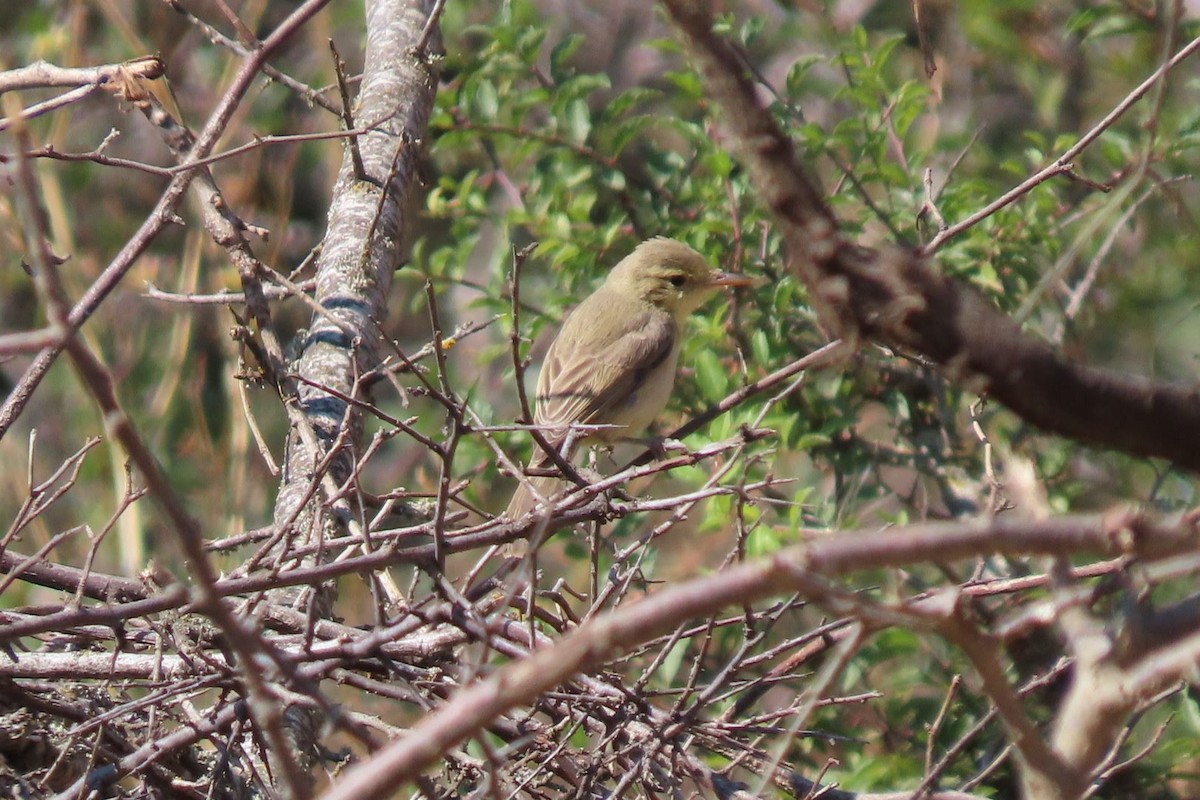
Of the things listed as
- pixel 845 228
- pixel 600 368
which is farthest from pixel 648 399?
pixel 845 228

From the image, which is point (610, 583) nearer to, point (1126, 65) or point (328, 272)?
point (328, 272)

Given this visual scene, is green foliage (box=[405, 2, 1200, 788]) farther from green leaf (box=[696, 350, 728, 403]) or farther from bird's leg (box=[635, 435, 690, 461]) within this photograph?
bird's leg (box=[635, 435, 690, 461])

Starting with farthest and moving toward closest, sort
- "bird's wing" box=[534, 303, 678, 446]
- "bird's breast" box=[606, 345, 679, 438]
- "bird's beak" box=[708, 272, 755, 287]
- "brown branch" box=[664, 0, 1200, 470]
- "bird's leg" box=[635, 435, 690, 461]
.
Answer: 1. "bird's wing" box=[534, 303, 678, 446]
2. "bird's breast" box=[606, 345, 679, 438]
3. "bird's beak" box=[708, 272, 755, 287]
4. "bird's leg" box=[635, 435, 690, 461]
5. "brown branch" box=[664, 0, 1200, 470]

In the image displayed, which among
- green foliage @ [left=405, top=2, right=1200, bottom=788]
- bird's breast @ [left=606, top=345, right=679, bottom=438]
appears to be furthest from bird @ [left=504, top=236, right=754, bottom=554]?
green foliage @ [left=405, top=2, right=1200, bottom=788]

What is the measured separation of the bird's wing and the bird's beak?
1.68 ft

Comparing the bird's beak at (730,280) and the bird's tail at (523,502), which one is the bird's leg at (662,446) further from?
the bird's beak at (730,280)

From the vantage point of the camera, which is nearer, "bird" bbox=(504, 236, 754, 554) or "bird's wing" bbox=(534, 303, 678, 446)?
"bird" bbox=(504, 236, 754, 554)

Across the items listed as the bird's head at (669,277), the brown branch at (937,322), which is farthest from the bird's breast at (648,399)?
the brown branch at (937,322)

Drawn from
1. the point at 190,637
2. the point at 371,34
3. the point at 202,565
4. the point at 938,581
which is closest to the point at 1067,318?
the point at 938,581

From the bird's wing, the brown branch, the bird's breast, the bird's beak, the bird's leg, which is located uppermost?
the bird's wing

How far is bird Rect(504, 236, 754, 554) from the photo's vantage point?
554cm

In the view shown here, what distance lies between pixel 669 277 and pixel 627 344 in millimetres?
361

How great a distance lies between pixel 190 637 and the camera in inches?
126

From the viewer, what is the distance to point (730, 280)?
17.0 ft
